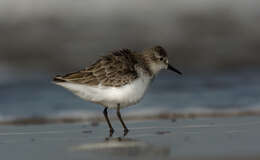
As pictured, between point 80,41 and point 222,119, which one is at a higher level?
point 80,41

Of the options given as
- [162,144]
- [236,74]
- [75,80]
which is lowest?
[162,144]

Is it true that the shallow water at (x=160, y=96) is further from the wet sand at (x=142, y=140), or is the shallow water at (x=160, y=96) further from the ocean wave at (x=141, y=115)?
the wet sand at (x=142, y=140)

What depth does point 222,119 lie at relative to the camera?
7.86 meters

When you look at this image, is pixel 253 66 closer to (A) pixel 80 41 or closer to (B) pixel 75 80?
(A) pixel 80 41

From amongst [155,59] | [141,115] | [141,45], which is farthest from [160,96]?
[141,45]

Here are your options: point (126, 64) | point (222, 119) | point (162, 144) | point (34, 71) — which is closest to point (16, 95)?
point (34, 71)

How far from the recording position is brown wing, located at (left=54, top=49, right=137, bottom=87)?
7265 millimetres

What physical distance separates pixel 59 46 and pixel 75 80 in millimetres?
4745

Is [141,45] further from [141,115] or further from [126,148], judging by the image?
[126,148]

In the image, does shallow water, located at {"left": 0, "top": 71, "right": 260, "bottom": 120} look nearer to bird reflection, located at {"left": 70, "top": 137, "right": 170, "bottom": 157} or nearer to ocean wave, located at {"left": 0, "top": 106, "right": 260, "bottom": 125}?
ocean wave, located at {"left": 0, "top": 106, "right": 260, "bottom": 125}

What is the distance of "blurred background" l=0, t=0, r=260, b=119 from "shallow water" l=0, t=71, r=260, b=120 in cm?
1

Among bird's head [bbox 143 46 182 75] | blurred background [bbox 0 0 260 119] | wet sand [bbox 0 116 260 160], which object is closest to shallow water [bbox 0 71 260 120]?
blurred background [bbox 0 0 260 119]

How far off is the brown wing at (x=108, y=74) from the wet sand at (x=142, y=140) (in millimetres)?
587

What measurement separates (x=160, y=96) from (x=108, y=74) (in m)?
2.04
